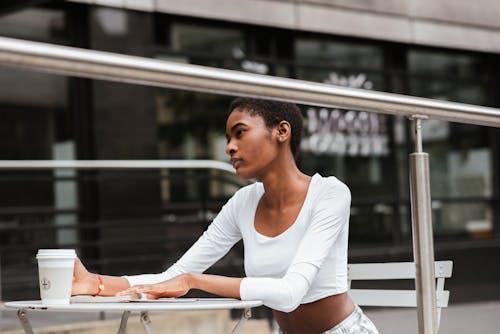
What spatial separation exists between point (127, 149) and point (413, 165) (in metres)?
8.12

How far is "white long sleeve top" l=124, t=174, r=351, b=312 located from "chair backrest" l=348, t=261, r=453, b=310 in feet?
1.41

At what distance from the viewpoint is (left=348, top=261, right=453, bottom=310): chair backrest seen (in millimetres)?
Answer: 3490

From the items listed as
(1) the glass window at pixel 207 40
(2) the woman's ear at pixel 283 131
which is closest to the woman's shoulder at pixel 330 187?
(2) the woman's ear at pixel 283 131

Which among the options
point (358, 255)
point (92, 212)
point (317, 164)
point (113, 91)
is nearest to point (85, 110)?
point (113, 91)

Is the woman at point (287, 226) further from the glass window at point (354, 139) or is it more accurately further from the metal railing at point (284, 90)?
the glass window at point (354, 139)

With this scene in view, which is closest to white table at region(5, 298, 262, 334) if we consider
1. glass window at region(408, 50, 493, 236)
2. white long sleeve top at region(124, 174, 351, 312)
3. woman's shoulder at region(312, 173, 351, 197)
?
white long sleeve top at region(124, 174, 351, 312)

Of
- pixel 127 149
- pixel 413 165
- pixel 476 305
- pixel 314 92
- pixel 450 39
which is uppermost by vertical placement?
pixel 450 39

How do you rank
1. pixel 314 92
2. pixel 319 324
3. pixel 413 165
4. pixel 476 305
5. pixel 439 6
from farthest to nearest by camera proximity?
pixel 439 6 < pixel 476 305 < pixel 319 324 < pixel 413 165 < pixel 314 92

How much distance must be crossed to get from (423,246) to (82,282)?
1.00 metres

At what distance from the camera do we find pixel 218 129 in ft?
38.1

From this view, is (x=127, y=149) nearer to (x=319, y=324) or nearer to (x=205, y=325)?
(x=205, y=325)

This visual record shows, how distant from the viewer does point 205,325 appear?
22.6 ft

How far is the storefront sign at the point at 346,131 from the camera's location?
12438 millimetres

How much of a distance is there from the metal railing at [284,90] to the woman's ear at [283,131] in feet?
1.32
